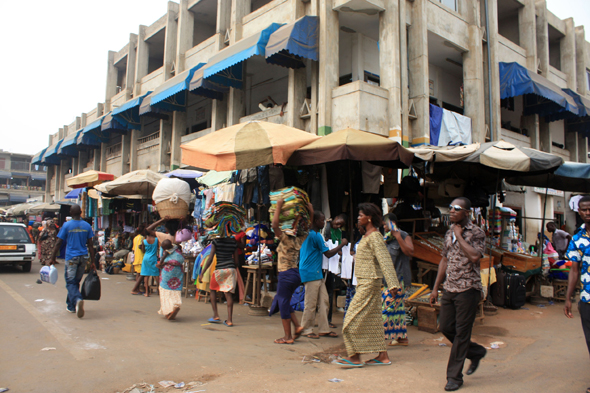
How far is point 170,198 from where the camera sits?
30.5 ft

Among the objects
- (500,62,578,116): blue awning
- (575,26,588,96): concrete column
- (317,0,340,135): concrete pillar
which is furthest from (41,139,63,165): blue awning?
(575,26,588,96): concrete column

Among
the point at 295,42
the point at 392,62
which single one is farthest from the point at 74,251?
the point at 392,62

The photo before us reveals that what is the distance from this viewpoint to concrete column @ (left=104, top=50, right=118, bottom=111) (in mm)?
26859

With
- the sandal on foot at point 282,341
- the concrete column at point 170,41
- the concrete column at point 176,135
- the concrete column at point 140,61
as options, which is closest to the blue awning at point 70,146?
the concrete column at point 140,61

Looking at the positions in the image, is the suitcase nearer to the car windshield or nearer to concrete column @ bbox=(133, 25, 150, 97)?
the car windshield

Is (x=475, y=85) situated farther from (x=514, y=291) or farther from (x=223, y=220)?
(x=223, y=220)

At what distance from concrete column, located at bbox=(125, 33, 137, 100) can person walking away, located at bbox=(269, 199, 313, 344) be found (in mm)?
20754

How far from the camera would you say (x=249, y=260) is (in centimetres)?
859

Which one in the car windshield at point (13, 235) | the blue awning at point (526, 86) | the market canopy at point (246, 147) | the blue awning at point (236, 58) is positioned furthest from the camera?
the blue awning at point (526, 86)

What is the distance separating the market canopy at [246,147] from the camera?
21.3ft

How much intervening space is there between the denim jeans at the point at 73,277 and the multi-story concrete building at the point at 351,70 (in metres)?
7.02

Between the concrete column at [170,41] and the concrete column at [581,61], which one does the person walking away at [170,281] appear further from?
the concrete column at [581,61]

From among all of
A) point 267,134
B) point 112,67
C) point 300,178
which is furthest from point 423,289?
point 112,67

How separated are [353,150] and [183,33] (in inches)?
619
